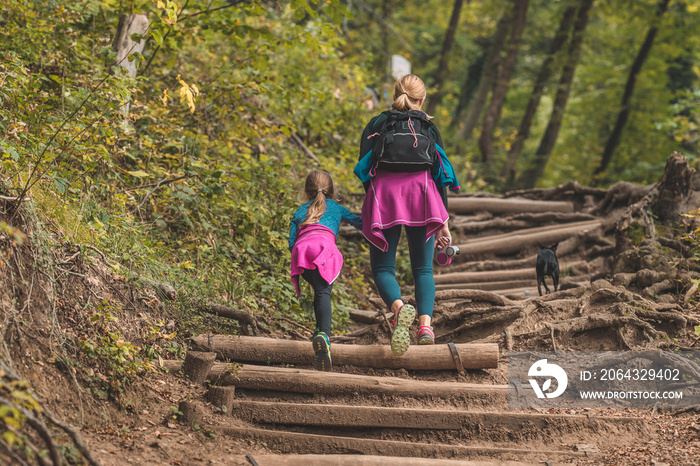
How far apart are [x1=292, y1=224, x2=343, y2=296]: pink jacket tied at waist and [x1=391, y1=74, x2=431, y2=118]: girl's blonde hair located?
4.18 ft

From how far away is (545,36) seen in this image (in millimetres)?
22953

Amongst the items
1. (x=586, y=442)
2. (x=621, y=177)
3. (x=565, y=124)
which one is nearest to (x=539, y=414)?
(x=586, y=442)

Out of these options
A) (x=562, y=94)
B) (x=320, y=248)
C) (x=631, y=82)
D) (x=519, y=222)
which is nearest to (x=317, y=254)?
(x=320, y=248)

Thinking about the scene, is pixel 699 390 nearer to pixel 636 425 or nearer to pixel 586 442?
pixel 636 425

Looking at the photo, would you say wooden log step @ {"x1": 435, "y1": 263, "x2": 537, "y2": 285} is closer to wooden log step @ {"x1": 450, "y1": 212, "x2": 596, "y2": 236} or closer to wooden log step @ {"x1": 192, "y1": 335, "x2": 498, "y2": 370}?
wooden log step @ {"x1": 450, "y1": 212, "x2": 596, "y2": 236}

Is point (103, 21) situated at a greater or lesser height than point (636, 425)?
greater

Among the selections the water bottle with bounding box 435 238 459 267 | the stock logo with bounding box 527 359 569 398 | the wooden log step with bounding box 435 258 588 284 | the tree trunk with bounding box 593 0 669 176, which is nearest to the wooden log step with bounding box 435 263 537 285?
the wooden log step with bounding box 435 258 588 284

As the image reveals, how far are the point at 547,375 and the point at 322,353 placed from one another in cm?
200

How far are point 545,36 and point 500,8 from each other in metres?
3.46

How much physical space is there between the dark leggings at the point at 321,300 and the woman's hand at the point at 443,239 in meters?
1.04

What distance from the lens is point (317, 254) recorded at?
16.3ft

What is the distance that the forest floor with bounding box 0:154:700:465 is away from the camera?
A: 352 centimetres

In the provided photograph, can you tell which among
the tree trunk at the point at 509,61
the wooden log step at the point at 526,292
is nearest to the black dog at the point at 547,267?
the wooden log step at the point at 526,292

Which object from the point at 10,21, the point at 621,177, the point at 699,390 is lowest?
the point at 699,390
